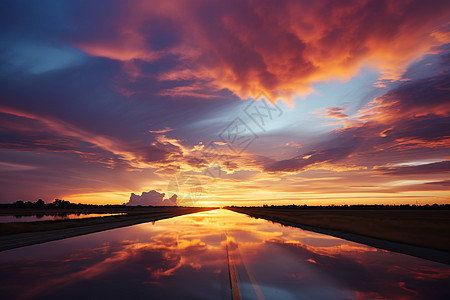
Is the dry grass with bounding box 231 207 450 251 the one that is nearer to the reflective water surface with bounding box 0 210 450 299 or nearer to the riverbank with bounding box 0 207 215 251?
the reflective water surface with bounding box 0 210 450 299

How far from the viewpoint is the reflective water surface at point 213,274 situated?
6172 millimetres

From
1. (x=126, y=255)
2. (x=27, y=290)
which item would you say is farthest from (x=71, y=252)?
(x=27, y=290)

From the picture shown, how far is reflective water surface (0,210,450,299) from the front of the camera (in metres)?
6.17

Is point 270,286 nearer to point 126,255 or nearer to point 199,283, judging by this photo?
point 199,283

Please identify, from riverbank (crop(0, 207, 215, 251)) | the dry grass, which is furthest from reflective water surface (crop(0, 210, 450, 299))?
the dry grass

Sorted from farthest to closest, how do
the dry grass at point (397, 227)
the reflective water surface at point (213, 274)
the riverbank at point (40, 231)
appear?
the dry grass at point (397, 227) → the riverbank at point (40, 231) → the reflective water surface at point (213, 274)

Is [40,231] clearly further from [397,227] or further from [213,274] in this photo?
[397,227]

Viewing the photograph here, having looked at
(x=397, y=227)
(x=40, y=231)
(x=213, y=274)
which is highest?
(x=40, y=231)

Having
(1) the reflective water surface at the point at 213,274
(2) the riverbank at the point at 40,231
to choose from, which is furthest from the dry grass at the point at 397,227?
(2) the riverbank at the point at 40,231

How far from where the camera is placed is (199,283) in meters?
6.96

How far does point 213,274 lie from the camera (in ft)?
26.0

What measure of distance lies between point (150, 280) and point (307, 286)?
398 cm

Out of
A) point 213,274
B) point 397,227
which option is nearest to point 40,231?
point 213,274

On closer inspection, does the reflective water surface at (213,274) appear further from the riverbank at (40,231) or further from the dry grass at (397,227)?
the dry grass at (397,227)
